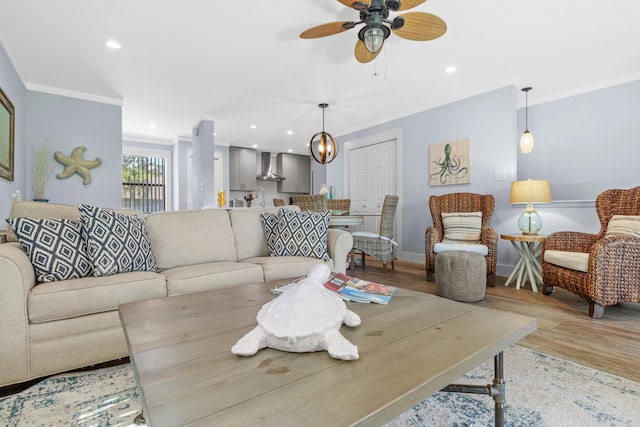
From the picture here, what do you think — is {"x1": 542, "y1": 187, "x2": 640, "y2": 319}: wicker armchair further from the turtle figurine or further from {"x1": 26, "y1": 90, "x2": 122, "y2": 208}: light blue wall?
{"x1": 26, "y1": 90, "x2": 122, "y2": 208}: light blue wall

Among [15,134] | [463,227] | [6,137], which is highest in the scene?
[15,134]

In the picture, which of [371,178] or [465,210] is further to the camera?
[371,178]

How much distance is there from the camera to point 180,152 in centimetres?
666

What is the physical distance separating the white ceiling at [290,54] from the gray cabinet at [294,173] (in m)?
3.40

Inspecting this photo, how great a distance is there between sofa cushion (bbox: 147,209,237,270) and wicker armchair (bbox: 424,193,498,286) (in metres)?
2.24

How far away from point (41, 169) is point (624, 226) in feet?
20.1

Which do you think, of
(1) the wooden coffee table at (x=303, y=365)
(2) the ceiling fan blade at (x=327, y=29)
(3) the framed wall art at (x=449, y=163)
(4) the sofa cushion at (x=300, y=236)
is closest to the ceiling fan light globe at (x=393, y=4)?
(2) the ceiling fan blade at (x=327, y=29)

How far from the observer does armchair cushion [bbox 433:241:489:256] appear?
3334 millimetres

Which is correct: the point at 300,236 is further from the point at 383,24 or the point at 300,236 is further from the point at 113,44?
the point at 113,44

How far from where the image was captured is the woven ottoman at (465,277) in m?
2.83

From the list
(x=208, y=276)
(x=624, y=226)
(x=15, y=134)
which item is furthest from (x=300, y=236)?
(x=15, y=134)

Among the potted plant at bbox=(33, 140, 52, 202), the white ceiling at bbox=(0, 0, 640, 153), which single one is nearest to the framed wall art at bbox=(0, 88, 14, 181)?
the white ceiling at bbox=(0, 0, 640, 153)

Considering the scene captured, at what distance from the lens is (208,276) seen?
80.4 inches

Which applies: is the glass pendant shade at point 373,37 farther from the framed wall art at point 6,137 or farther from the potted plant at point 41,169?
the potted plant at point 41,169
